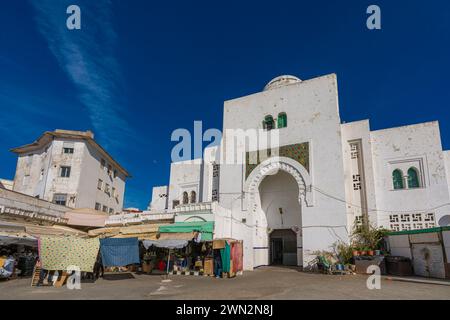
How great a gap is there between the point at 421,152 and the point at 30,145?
90.6ft

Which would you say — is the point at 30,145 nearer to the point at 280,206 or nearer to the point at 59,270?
the point at 59,270

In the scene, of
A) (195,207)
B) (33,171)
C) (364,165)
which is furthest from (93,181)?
(364,165)

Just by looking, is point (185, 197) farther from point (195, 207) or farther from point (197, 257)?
point (197, 257)

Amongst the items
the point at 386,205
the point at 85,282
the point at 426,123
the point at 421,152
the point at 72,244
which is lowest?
the point at 85,282

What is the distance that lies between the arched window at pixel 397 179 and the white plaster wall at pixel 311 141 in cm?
322

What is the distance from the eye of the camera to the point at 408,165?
620 inches

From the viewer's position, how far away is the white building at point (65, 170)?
21984 millimetres

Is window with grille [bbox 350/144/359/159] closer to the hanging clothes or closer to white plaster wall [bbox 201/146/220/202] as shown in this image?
white plaster wall [bbox 201/146/220/202]

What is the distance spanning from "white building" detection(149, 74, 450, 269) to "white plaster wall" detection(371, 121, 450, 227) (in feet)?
0.14

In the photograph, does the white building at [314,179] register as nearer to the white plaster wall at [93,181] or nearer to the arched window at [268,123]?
the arched window at [268,123]

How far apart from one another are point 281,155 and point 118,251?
9.83 metres

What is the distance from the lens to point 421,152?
1561cm

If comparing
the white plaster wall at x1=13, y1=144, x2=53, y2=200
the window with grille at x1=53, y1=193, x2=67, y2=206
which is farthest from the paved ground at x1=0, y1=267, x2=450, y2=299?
the white plaster wall at x1=13, y1=144, x2=53, y2=200

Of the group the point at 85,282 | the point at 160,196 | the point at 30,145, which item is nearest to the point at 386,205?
the point at 85,282
